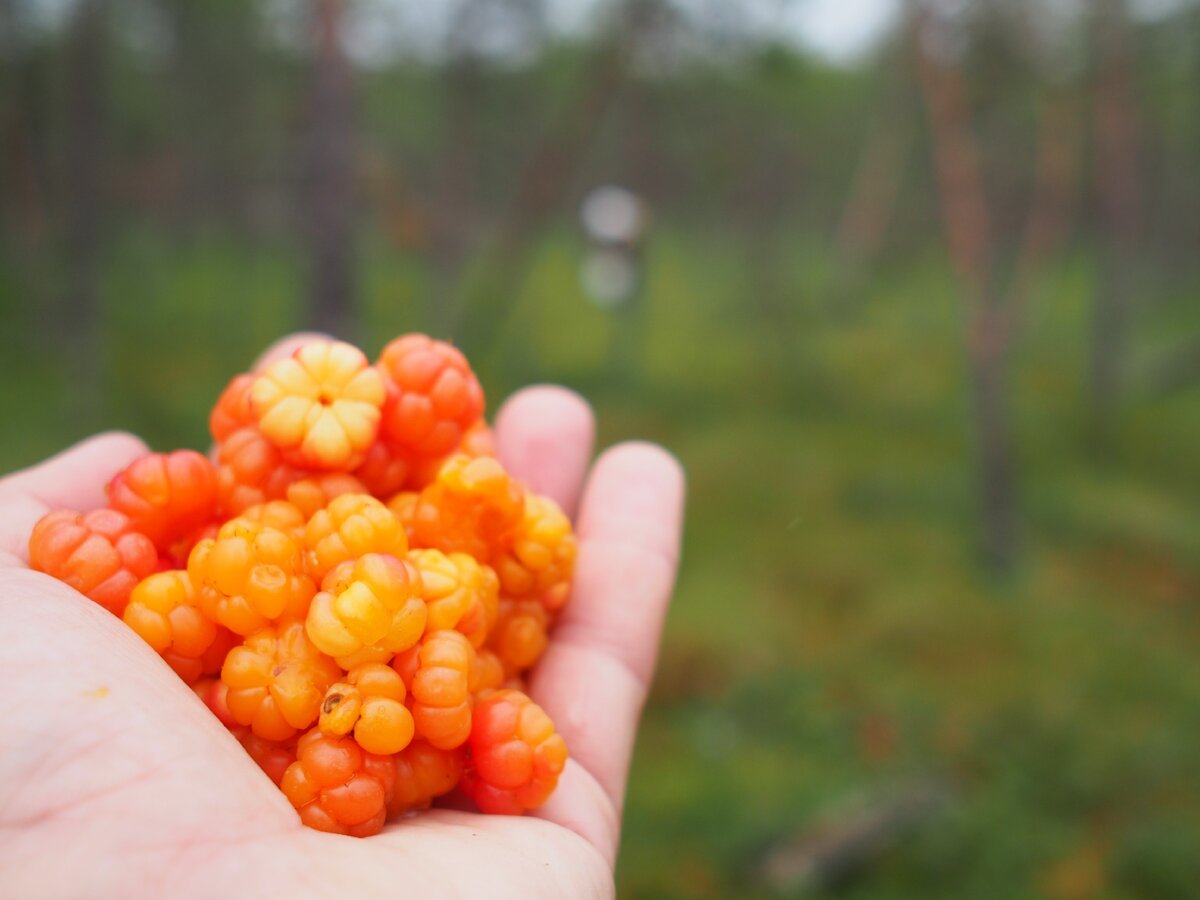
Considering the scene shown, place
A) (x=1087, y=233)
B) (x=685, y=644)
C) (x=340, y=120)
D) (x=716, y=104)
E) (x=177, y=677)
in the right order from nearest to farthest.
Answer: (x=177, y=677) < (x=340, y=120) < (x=685, y=644) < (x=716, y=104) < (x=1087, y=233)

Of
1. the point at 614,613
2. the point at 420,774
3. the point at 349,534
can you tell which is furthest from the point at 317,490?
the point at 614,613

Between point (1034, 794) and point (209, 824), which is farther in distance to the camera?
point (1034, 794)

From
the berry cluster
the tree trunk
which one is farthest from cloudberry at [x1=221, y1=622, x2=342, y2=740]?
the tree trunk

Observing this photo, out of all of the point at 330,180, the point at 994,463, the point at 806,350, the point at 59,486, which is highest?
the point at 330,180

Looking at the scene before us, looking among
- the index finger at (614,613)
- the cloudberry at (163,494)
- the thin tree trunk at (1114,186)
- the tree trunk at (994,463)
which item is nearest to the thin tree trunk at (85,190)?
the tree trunk at (994,463)

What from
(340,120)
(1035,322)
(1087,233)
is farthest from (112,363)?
(1087,233)

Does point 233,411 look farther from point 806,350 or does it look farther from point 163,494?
point 806,350

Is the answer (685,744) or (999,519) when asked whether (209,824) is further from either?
(999,519)

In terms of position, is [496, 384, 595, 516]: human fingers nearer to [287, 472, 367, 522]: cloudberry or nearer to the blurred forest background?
[287, 472, 367, 522]: cloudberry
